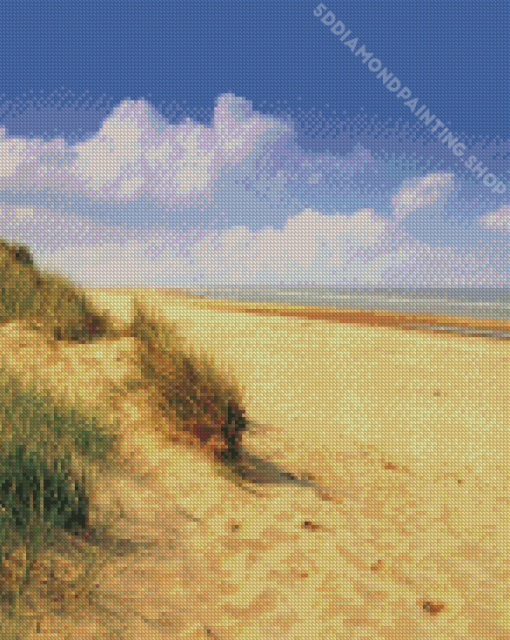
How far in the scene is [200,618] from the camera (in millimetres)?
3035

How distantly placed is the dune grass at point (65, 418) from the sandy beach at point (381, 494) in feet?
1.60

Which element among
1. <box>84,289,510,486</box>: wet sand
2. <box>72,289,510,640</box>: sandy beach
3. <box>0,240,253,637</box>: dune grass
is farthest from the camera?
<box>84,289,510,486</box>: wet sand

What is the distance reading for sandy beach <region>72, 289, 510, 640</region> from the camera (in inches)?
130

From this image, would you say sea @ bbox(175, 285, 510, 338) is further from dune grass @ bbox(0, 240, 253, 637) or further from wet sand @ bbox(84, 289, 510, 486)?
dune grass @ bbox(0, 240, 253, 637)

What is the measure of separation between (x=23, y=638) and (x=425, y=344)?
1427 centimetres

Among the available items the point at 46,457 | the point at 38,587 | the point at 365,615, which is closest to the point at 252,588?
the point at 365,615

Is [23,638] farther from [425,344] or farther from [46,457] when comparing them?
[425,344]

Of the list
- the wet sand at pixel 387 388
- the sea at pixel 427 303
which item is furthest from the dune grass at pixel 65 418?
the sea at pixel 427 303

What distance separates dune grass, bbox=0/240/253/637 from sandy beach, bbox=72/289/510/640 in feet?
1.60

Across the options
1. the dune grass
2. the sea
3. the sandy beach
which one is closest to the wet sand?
the sandy beach

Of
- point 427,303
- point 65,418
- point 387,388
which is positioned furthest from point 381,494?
point 427,303

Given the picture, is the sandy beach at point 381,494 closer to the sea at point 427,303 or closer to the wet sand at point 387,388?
the wet sand at point 387,388

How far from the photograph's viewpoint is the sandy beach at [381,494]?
3.29m

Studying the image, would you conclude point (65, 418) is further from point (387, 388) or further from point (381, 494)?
point (387, 388)
